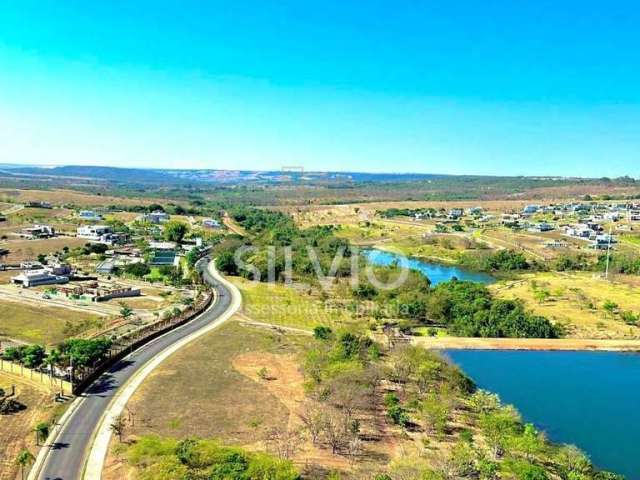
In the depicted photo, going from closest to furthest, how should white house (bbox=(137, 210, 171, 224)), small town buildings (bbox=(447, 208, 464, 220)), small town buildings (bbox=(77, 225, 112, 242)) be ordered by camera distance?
1. small town buildings (bbox=(77, 225, 112, 242))
2. white house (bbox=(137, 210, 171, 224))
3. small town buildings (bbox=(447, 208, 464, 220))

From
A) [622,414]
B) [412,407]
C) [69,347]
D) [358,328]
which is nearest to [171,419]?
[69,347]

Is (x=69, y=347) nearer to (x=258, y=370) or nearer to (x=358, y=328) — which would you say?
(x=258, y=370)

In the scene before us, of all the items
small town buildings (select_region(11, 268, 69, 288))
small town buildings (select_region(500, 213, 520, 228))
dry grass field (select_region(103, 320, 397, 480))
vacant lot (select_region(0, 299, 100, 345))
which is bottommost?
dry grass field (select_region(103, 320, 397, 480))

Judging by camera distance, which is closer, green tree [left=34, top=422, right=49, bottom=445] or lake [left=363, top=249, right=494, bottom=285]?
green tree [left=34, top=422, right=49, bottom=445]

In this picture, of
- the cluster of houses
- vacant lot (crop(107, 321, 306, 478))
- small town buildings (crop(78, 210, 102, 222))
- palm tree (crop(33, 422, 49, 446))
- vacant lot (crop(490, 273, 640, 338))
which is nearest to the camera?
palm tree (crop(33, 422, 49, 446))

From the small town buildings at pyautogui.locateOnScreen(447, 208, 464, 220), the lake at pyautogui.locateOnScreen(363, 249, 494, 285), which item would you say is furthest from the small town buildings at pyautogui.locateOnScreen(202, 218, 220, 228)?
the small town buildings at pyautogui.locateOnScreen(447, 208, 464, 220)

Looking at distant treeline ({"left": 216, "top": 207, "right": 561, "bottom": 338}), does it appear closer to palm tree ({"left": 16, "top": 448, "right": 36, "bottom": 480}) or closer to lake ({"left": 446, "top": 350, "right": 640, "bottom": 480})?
lake ({"left": 446, "top": 350, "right": 640, "bottom": 480})

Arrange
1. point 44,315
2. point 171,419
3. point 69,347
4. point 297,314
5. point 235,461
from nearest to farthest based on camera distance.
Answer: point 235,461, point 171,419, point 69,347, point 44,315, point 297,314

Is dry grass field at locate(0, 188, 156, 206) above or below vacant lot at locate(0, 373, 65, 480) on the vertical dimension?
above
